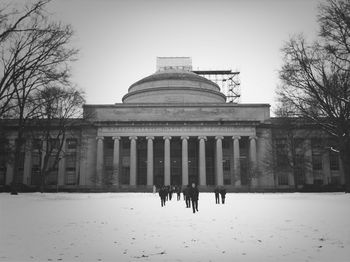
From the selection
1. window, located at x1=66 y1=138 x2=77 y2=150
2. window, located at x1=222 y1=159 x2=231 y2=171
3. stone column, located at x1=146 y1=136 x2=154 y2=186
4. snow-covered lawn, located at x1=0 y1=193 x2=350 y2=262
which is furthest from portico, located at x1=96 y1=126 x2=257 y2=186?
snow-covered lawn, located at x1=0 y1=193 x2=350 y2=262

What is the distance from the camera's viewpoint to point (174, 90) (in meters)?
68.6

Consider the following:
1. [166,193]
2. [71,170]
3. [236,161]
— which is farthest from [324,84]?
[71,170]

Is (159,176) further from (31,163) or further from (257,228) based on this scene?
(257,228)

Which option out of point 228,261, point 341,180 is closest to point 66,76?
point 228,261

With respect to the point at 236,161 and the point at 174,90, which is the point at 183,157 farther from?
the point at 174,90

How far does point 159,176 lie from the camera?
63156mm

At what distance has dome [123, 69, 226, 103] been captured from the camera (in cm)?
6844

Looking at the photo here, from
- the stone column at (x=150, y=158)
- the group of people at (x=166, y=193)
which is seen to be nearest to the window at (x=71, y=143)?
the stone column at (x=150, y=158)

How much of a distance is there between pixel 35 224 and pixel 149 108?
51841mm

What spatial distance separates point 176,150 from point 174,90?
12.0 m

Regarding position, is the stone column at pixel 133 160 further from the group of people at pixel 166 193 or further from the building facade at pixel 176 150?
the group of people at pixel 166 193

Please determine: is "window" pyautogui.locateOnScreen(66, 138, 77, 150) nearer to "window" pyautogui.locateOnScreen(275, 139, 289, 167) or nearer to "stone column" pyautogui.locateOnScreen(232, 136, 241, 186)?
"stone column" pyautogui.locateOnScreen(232, 136, 241, 186)

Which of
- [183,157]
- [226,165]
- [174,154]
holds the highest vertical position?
[174,154]

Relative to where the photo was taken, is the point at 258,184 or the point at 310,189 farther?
the point at 258,184
